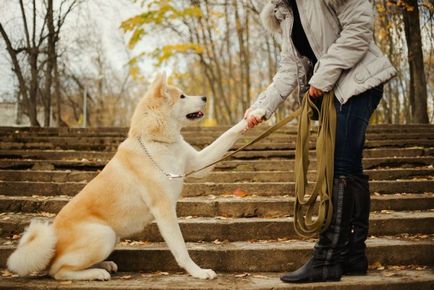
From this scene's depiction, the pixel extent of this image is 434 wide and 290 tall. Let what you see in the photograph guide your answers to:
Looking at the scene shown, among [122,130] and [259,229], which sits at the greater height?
[122,130]

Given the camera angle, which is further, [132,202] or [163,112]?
[163,112]

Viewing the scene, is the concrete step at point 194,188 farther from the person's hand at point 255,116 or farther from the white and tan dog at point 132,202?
the person's hand at point 255,116

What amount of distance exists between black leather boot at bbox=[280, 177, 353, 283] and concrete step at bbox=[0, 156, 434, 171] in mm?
3084

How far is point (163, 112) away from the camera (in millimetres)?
3447

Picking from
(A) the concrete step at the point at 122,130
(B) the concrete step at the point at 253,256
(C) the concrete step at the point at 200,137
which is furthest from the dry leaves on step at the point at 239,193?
(A) the concrete step at the point at 122,130

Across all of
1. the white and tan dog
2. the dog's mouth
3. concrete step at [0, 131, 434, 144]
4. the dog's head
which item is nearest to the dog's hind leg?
the white and tan dog

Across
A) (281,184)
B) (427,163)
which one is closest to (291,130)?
(427,163)

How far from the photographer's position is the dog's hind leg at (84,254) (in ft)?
10.2

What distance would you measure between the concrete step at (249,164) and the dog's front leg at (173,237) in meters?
3.08

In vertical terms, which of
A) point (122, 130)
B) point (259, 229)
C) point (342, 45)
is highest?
point (342, 45)

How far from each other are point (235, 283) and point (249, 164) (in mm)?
3180

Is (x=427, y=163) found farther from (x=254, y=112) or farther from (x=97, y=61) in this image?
(x=97, y=61)

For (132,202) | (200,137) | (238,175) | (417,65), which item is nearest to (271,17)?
(132,202)

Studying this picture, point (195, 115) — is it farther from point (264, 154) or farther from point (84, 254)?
point (264, 154)
